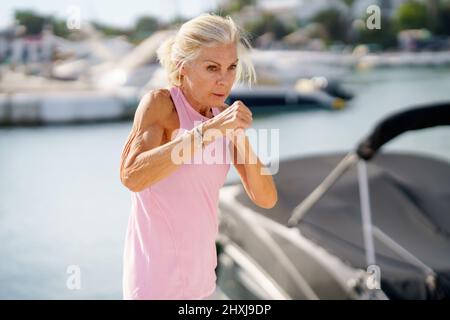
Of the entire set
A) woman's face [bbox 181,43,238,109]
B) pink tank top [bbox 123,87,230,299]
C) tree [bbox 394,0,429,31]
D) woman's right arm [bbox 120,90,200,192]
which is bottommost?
pink tank top [bbox 123,87,230,299]

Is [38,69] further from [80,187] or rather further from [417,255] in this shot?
[417,255]

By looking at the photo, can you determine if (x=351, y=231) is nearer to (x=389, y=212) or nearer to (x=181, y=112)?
(x=389, y=212)

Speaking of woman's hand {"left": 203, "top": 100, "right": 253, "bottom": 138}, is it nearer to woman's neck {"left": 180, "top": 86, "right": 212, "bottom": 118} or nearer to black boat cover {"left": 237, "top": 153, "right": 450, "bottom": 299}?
woman's neck {"left": 180, "top": 86, "right": 212, "bottom": 118}

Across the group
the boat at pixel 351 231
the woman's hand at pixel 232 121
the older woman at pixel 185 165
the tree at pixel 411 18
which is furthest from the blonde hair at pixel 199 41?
the tree at pixel 411 18

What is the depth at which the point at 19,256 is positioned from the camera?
19.7 feet

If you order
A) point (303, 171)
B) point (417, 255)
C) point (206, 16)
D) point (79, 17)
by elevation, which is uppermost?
point (79, 17)

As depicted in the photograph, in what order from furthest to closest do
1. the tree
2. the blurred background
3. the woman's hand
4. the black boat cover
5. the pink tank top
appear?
the tree
the blurred background
the black boat cover
the pink tank top
the woman's hand

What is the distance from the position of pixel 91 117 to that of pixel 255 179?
700 inches

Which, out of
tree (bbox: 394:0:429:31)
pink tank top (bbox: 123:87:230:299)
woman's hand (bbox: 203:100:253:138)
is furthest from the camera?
tree (bbox: 394:0:429:31)

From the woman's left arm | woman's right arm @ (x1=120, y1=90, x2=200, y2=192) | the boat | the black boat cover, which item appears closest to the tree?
the black boat cover

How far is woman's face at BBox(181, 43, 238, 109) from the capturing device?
1.34 m

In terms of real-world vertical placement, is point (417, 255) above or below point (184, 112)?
below

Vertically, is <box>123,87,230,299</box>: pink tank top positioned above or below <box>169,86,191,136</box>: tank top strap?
below
